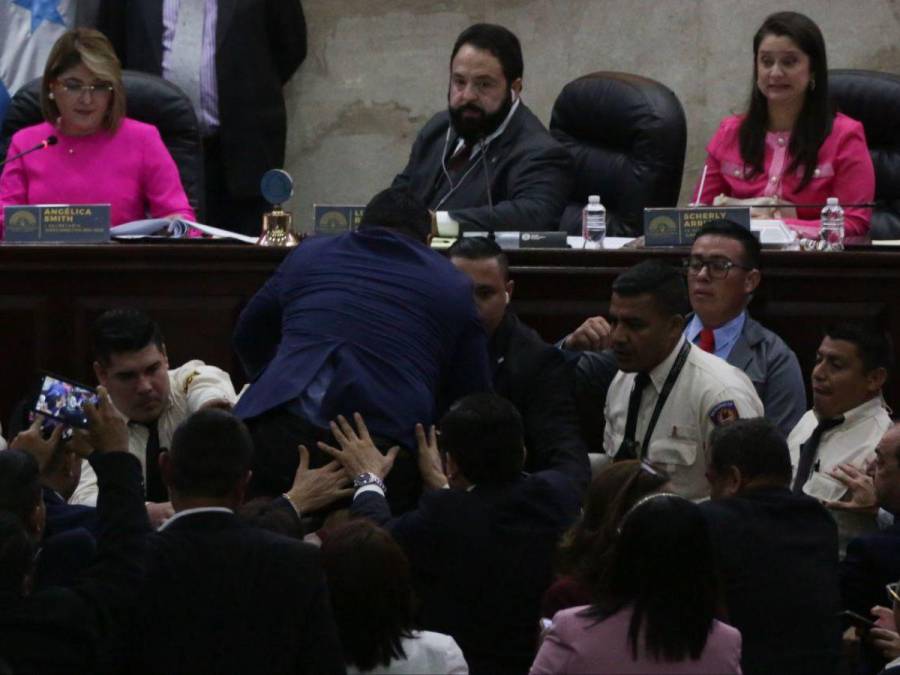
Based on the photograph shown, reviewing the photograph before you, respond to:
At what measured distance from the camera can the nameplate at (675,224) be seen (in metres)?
5.71

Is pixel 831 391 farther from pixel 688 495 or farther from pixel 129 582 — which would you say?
pixel 129 582

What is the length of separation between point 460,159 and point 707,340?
1278 millimetres

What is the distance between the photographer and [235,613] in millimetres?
3471

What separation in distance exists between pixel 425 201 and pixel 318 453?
1.95 m

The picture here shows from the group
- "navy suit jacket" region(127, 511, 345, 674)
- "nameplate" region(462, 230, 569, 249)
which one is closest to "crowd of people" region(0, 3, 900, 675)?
"navy suit jacket" region(127, 511, 345, 674)

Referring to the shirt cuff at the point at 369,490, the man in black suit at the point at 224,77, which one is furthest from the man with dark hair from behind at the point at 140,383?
the man in black suit at the point at 224,77

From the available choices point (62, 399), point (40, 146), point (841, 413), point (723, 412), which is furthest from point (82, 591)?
point (40, 146)

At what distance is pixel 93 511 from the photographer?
13.2 ft

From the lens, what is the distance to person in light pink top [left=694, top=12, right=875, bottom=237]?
6.17 m

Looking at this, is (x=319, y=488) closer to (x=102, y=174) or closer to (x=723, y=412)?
(x=723, y=412)

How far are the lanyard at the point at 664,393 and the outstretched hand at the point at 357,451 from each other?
0.70 m

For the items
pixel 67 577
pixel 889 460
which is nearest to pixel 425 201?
pixel 889 460

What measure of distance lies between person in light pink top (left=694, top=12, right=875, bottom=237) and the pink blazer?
114 inches

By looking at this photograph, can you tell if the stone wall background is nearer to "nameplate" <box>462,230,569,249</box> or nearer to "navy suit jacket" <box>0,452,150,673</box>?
"nameplate" <box>462,230,569,249</box>
